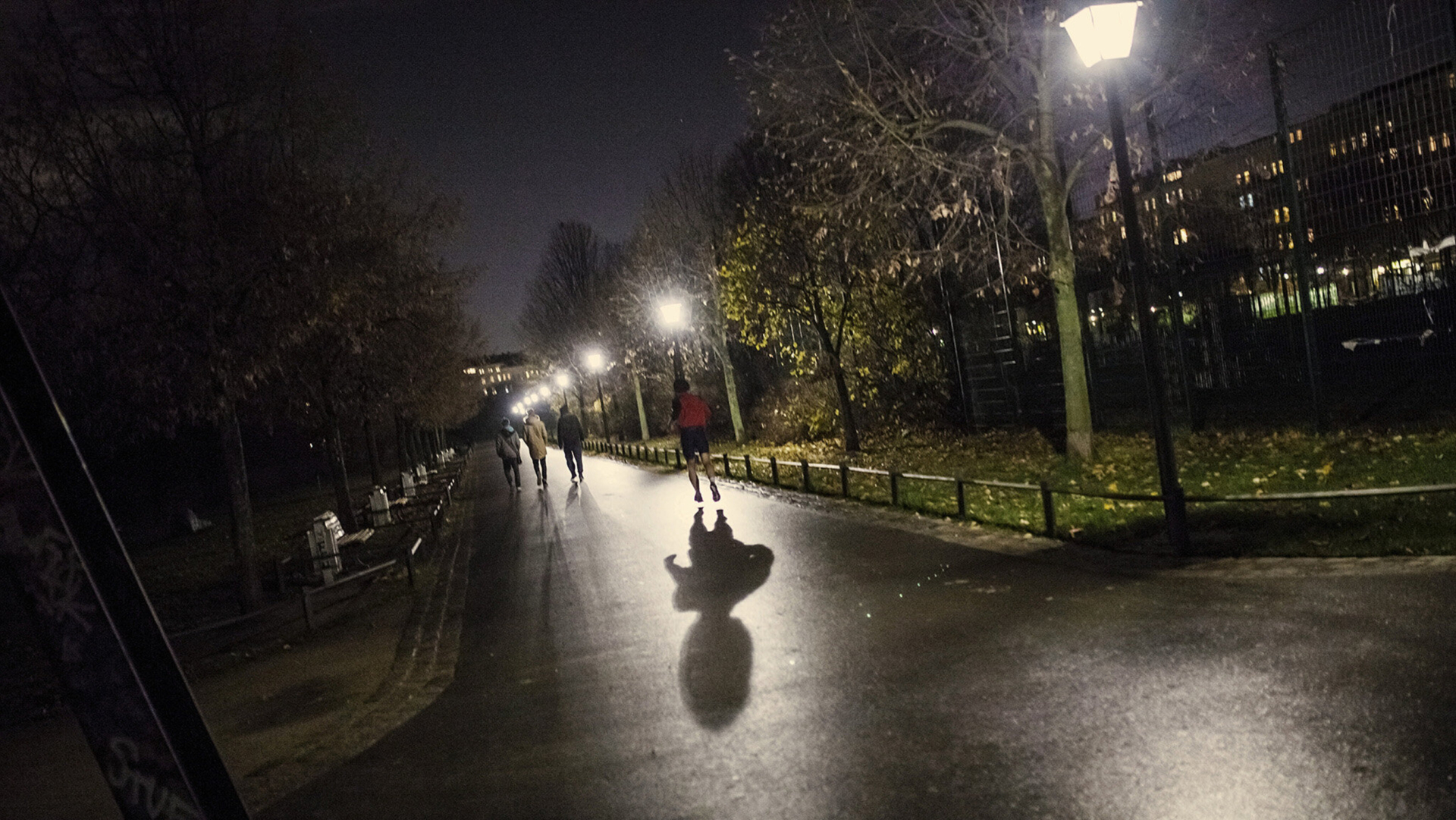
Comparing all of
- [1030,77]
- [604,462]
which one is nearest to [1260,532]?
[1030,77]

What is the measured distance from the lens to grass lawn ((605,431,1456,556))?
835 cm

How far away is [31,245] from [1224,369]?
1705 centimetres

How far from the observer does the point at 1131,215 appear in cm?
857

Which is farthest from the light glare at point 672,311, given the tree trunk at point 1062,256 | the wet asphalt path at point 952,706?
the wet asphalt path at point 952,706

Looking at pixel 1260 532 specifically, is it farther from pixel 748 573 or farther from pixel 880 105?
pixel 880 105

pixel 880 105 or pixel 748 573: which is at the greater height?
pixel 880 105

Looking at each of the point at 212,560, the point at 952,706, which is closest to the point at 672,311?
the point at 212,560

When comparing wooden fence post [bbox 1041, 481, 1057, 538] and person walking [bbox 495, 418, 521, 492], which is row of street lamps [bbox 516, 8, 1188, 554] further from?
person walking [bbox 495, 418, 521, 492]

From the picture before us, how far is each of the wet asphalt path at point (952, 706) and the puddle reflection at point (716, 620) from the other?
0.12ft

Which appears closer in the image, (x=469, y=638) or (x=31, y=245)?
(x=469, y=638)

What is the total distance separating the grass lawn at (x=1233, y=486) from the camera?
835cm

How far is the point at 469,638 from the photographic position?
899 cm

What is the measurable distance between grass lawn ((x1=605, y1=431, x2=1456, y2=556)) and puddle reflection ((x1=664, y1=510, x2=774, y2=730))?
2.79m

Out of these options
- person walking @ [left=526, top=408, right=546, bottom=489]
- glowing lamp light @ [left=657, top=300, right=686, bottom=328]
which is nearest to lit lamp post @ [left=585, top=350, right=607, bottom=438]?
glowing lamp light @ [left=657, top=300, right=686, bottom=328]
